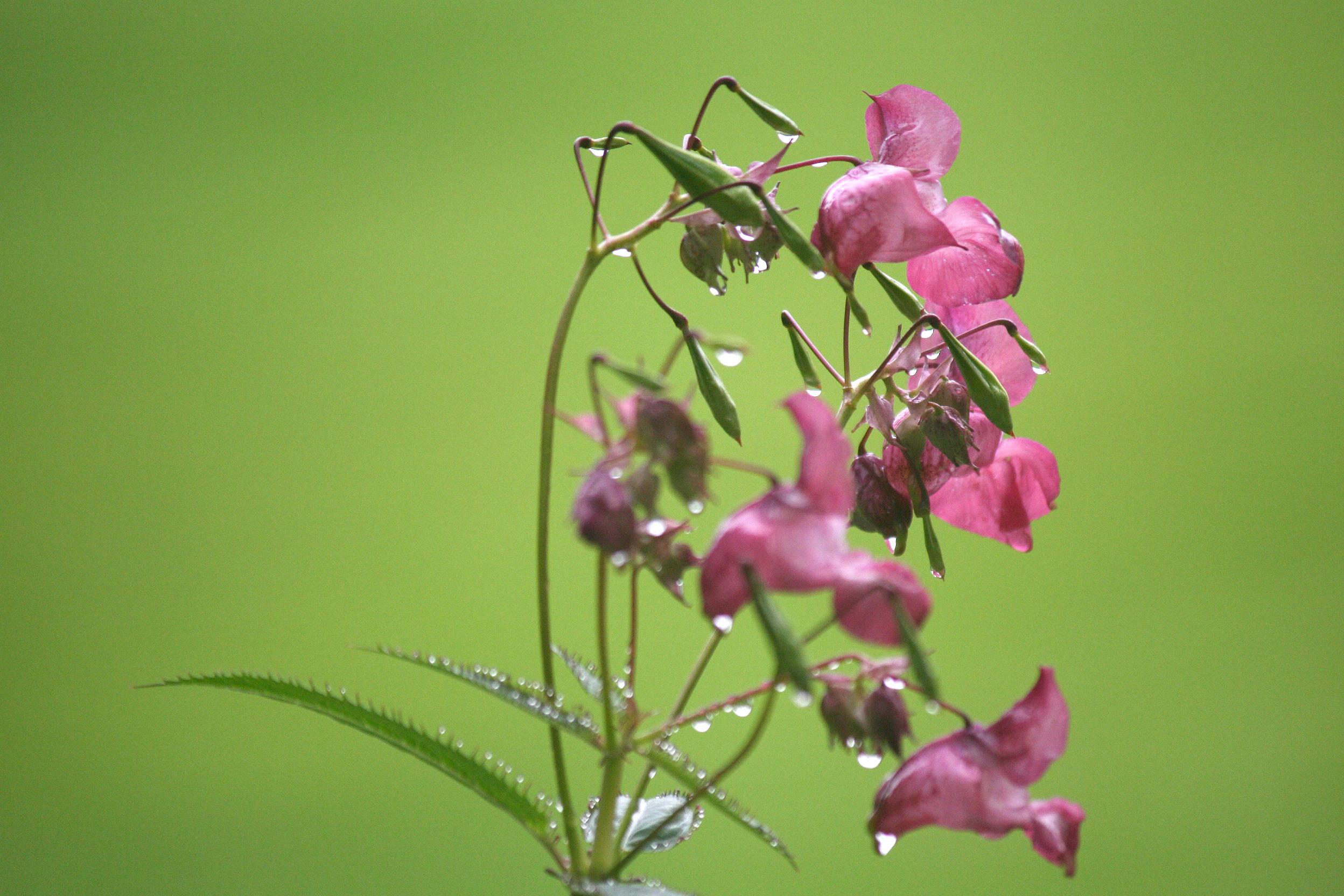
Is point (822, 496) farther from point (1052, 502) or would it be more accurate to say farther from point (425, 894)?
point (425, 894)

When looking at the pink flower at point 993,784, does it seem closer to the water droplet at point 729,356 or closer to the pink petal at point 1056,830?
the pink petal at point 1056,830

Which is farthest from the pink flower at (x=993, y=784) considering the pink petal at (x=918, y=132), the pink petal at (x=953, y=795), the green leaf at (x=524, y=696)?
the pink petal at (x=918, y=132)

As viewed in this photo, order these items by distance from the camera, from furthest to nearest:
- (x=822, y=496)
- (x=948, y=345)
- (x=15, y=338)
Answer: (x=15, y=338)
(x=948, y=345)
(x=822, y=496)

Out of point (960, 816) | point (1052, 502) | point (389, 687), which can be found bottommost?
point (960, 816)

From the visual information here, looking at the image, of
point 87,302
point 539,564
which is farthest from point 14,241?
point 539,564

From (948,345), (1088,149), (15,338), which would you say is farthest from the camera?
(1088,149)

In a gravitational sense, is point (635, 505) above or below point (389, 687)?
below
